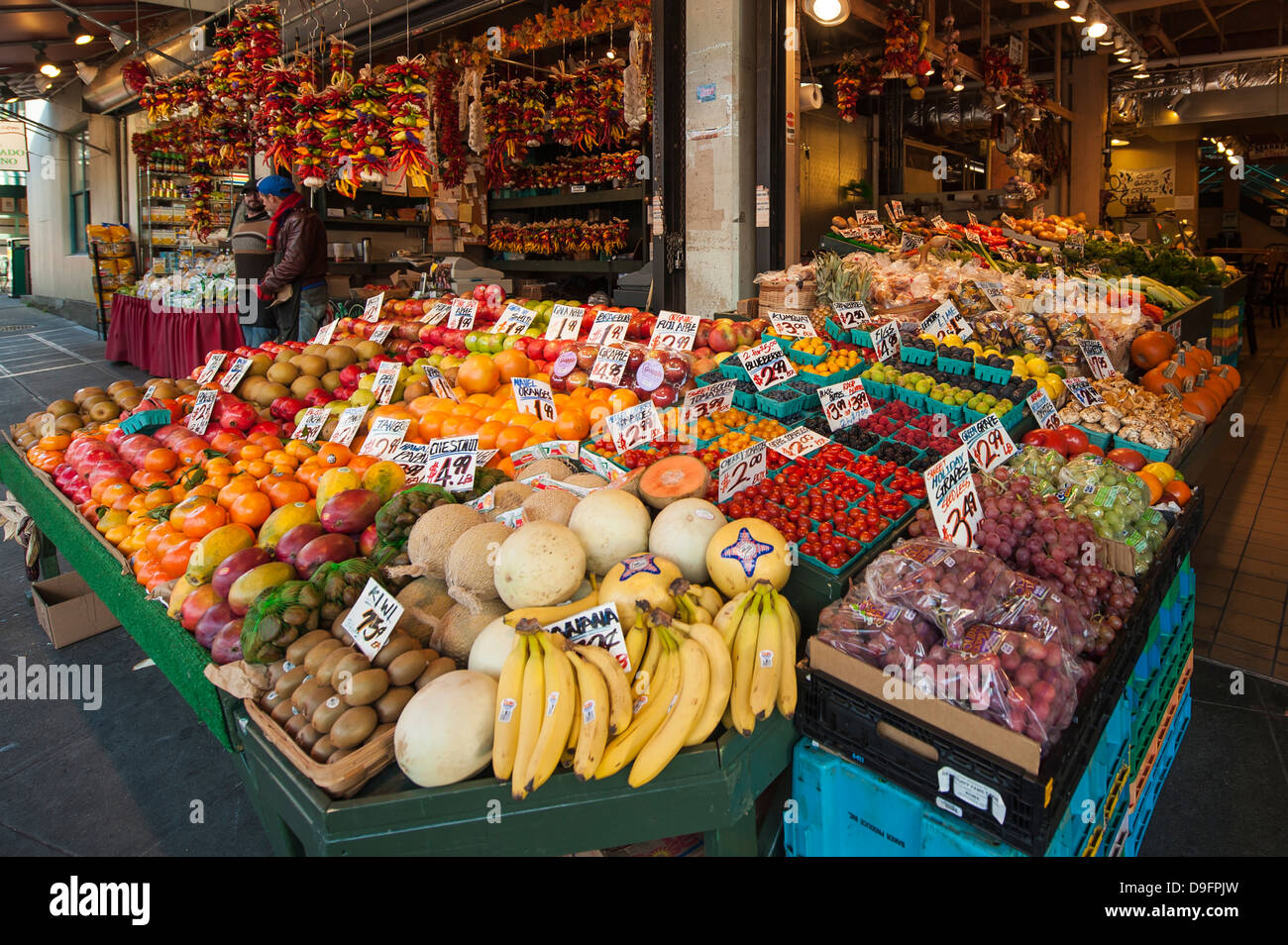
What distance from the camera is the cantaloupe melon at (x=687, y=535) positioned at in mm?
2111

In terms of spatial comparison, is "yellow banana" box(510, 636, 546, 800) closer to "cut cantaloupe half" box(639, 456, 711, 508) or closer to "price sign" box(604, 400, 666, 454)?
"cut cantaloupe half" box(639, 456, 711, 508)

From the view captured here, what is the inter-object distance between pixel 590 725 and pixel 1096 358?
373cm

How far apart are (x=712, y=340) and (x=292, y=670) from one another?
8.65 feet

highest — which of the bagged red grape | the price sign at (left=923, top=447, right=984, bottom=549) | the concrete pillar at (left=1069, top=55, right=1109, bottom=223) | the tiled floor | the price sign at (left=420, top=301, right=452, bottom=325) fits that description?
the concrete pillar at (left=1069, top=55, right=1109, bottom=223)

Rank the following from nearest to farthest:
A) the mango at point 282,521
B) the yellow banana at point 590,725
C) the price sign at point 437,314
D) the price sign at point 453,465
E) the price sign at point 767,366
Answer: the yellow banana at point 590,725
the mango at point 282,521
the price sign at point 453,465
the price sign at point 767,366
the price sign at point 437,314

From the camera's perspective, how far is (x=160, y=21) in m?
12.4

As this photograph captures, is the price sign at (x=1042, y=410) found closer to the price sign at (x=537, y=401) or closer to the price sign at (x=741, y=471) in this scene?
the price sign at (x=741, y=471)

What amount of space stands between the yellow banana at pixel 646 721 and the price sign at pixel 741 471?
30.7 inches

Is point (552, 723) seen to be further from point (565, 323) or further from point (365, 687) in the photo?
point (565, 323)

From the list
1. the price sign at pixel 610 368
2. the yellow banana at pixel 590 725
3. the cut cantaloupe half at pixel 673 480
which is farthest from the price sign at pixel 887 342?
the yellow banana at pixel 590 725

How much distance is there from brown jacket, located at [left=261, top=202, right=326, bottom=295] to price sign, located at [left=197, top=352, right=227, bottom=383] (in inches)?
87.8

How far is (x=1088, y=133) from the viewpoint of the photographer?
39.9 ft

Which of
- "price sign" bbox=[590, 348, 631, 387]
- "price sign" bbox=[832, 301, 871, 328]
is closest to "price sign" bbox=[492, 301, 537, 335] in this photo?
"price sign" bbox=[590, 348, 631, 387]

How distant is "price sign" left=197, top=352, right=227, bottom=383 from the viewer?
4199 mm
